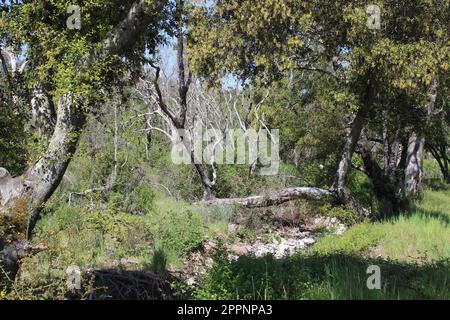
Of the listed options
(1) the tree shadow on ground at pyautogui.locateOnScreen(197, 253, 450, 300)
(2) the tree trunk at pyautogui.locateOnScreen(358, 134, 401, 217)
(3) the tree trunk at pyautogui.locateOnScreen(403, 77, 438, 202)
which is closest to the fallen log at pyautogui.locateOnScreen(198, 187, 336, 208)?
(2) the tree trunk at pyautogui.locateOnScreen(358, 134, 401, 217)

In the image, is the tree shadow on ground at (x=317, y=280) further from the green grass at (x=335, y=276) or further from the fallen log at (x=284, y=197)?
the fallen log at (x=284, y=197)

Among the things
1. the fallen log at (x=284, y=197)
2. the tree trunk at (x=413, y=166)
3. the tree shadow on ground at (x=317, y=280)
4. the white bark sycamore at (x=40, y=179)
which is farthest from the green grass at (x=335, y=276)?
the tree trunk at (x=413, y=166)

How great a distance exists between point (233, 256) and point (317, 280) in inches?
130

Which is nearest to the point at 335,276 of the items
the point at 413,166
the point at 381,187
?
the point at 381,187

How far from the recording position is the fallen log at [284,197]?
15234 millimetres

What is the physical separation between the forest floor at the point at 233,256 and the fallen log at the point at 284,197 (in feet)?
1.32

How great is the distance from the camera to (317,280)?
21.6 ft

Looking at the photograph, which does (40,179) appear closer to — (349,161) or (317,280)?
(317,280)

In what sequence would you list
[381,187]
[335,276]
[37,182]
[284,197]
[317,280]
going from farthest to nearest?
[284,197] < [381,187] < [37,182] < [317,280] < [335,276]

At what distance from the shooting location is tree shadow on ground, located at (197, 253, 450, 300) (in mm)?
5672

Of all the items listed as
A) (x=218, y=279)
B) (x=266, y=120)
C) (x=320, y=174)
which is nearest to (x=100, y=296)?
(x=218, y=279)

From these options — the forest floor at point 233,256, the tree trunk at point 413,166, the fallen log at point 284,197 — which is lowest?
the forest floor at point 233,256

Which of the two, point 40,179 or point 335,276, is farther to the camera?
point 40,179

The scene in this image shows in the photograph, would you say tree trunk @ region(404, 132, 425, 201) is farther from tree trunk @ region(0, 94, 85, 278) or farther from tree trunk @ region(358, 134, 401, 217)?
tree trunk @ region(0, 94, 85, 278)
